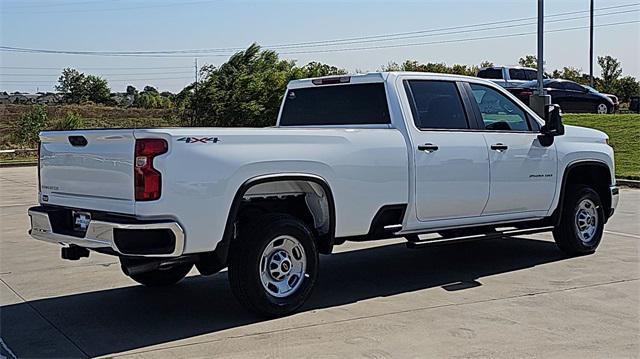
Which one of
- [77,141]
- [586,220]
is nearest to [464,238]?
[586,220]

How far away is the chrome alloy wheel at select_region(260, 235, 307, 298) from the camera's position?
6543mm

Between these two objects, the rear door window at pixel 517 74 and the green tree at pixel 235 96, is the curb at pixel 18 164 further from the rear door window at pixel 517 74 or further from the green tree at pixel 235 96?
the rear door window at pixel 517 74

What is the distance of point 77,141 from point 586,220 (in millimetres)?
5931

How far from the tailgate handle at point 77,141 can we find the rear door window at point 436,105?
10.2 ft

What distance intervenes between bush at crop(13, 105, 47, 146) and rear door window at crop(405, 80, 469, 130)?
3092 centimetres

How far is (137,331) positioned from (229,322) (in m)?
0.73

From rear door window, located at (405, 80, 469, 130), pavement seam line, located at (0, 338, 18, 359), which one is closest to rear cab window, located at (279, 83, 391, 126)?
rear door window, located at (405, 80, 469, 130)

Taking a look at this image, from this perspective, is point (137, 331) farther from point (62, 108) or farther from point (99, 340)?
point (62, 108)

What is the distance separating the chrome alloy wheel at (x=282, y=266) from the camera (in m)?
6.54

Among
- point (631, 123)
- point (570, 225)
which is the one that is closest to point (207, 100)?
point (631, 123)

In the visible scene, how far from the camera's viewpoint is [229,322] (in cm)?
644

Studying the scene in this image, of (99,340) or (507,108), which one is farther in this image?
(507,108)

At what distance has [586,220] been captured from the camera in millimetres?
9375

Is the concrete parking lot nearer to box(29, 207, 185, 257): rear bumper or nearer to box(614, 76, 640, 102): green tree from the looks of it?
box(29, 207, 185, 257): rear bumper
